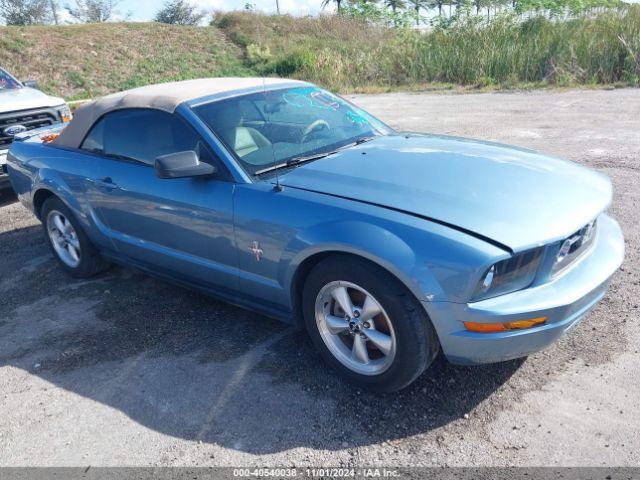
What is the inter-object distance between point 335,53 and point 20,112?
50.4ft

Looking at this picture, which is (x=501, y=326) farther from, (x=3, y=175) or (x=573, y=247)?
(x=3, y=175)

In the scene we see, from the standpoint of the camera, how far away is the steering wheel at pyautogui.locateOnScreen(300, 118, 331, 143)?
12.6 ft

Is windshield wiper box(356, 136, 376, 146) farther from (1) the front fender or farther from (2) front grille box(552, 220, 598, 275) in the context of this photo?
(2) front grille box(552, 220, 598, 275)

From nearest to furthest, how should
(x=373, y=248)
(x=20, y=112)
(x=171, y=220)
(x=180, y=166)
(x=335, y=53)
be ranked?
(x=373, y=248) → (x=180, y=166) → (x=171, y=220) → (x=20, y=112) → (x=335, y=53)

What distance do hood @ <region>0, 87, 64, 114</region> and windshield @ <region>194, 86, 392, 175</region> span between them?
4.93 metres

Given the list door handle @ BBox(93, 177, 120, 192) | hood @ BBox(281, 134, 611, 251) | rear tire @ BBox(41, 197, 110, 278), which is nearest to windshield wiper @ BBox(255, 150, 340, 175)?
hood @ BBox(281, 134, 611, 251)

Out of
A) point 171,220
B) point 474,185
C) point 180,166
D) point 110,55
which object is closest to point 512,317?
point 474,185

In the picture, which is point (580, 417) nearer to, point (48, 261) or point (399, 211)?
point (399, 211)

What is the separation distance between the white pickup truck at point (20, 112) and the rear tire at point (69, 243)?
2604 mm

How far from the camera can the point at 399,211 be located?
9.31 ft

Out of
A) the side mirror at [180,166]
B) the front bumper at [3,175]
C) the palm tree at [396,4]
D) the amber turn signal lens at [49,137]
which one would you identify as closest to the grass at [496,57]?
the front bumper at [3,175]

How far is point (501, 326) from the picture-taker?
258 cm

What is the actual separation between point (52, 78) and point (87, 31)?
18.2 ft

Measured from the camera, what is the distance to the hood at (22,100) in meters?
7.43
